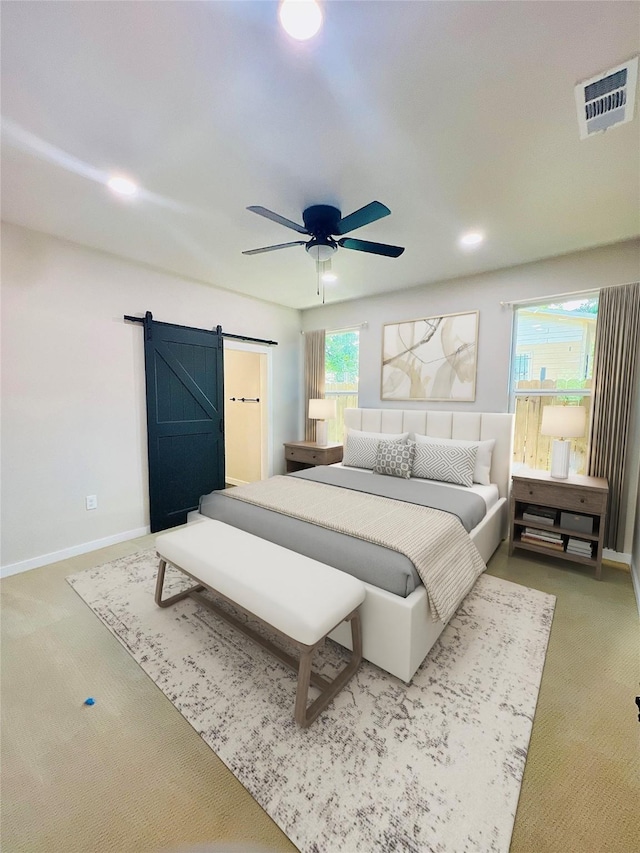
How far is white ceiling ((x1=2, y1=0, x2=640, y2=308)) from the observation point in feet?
3.87

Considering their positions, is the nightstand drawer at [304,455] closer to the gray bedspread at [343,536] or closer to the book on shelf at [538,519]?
the gray bedspread at [343,536]

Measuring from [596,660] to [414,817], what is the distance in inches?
55.1

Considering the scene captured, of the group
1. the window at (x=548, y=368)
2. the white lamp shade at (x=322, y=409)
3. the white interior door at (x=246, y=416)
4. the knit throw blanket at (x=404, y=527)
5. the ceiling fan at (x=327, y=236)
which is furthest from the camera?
the white interior door at (x=246, y=416)

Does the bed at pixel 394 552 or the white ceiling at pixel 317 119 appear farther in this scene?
the bed at pixel 394 552

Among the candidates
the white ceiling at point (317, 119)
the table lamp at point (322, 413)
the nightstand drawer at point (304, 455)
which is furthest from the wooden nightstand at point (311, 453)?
the white ceiling at point (317, 119)

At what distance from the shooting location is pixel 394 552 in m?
1.84

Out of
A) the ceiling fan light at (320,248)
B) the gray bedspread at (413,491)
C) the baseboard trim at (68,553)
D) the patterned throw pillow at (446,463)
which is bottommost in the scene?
the baseboard trim at (68,553)

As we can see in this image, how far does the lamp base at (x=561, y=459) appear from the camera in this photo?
2.88 metres

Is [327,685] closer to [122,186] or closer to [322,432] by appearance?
[122,186]

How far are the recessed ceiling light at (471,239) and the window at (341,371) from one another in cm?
189

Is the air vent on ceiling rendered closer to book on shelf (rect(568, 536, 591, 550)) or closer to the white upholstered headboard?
the white upholstered headboard

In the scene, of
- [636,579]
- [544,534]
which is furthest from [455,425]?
[636,579]

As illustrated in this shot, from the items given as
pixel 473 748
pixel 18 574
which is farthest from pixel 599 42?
pixel 18 574

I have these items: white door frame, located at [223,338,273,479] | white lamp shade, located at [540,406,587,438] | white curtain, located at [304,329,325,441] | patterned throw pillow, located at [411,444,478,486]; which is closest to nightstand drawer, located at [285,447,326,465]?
white door frame, located at [223,338,273,479]
